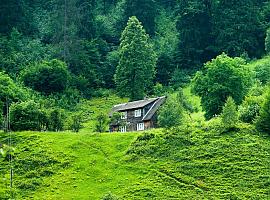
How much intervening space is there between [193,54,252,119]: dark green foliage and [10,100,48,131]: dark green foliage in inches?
823

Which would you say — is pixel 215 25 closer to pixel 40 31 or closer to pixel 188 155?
pixel 40 31

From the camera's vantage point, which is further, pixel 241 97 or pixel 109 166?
pixel 241 97

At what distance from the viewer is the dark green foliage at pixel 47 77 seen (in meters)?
97.6

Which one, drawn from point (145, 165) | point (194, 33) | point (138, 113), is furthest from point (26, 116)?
point (194, 33)

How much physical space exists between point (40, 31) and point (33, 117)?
49614 mm

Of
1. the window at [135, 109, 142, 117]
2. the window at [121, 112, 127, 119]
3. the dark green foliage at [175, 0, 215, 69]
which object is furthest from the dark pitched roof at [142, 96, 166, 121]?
the dark green foliage at [175, 0, 215, 69]

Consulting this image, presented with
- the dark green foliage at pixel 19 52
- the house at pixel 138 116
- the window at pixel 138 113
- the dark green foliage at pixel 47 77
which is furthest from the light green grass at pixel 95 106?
the dark green foliage at pixel 19 52

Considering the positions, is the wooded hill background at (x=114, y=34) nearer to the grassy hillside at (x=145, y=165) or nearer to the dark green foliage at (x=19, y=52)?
the dark green foliage at (x=19, y=52)

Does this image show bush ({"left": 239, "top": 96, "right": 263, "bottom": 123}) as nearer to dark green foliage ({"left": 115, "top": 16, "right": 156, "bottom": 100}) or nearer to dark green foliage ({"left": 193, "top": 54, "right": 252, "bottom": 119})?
dark green foliage ({"left": 193, "top": 54, "right": 252, "bottom": 119})

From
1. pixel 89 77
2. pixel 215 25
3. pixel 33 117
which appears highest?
pixel 215 25

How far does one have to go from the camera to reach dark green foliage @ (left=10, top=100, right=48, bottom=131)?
227 feet

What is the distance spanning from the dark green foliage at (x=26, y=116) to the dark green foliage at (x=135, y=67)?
22.3 metres

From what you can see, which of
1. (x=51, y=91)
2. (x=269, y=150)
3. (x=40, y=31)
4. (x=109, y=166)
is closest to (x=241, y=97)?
(x=269, y=150)

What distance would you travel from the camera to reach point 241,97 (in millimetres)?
75562
